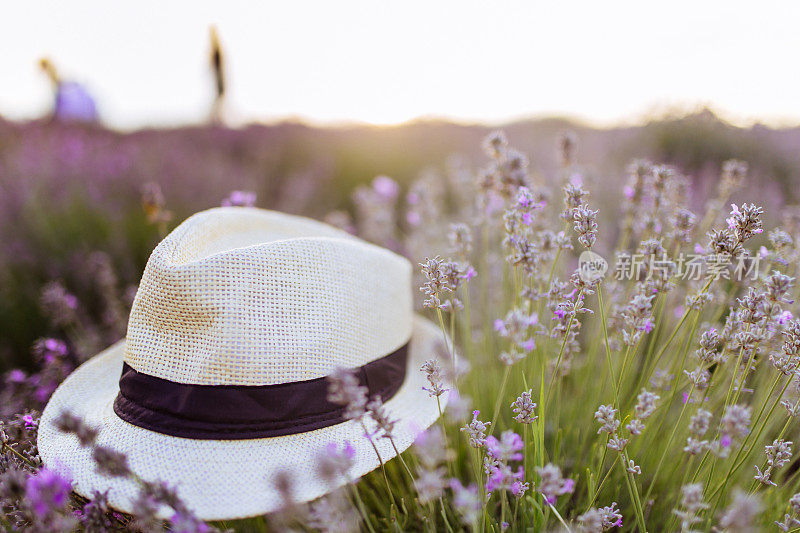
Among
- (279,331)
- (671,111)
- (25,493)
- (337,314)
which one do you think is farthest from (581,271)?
(671,111)

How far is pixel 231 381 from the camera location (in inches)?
53.1

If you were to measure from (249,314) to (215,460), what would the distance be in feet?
1.30

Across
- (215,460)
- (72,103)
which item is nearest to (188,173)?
(215,460)

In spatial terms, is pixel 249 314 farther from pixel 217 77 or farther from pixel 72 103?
pixel 72 103

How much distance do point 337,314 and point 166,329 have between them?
483mm

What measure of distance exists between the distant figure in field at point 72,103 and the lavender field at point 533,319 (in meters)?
1.89

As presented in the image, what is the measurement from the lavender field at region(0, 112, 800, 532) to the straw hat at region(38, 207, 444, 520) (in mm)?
142

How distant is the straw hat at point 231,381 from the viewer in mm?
1298

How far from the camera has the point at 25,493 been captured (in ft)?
3.40

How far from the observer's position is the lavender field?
1.13 meters

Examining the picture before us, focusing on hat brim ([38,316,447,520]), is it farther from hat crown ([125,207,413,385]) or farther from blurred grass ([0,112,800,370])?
blurred grass ([0,112,800,370])

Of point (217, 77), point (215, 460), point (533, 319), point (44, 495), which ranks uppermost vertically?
point (217, 77)

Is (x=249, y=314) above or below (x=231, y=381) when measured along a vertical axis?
above

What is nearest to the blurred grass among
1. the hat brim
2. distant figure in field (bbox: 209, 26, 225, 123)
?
distant figure in field (bbox: 209, 26, 225, 123)
